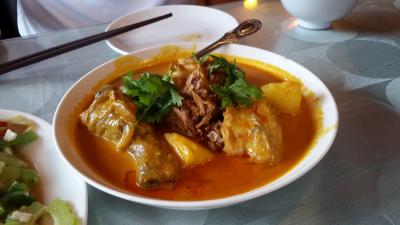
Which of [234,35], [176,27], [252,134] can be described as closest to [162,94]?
[252,134]

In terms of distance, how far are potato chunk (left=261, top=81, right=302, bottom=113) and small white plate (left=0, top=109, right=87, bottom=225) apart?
54cm

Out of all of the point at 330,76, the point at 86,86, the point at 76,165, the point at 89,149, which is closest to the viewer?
the point at 76,165

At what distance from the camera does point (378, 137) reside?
111cm

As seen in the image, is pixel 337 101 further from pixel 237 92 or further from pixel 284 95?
pixel 237 92

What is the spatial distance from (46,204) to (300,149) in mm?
621

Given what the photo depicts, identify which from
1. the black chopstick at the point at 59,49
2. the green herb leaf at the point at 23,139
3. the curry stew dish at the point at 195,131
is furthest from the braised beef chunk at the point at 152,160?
the black chopstick at the point at 59,49

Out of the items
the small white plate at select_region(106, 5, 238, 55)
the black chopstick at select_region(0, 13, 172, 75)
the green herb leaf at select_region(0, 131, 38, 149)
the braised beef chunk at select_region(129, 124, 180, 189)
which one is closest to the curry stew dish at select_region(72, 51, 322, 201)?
the braised beef chunk at select_region(129, 124, 180, 189)

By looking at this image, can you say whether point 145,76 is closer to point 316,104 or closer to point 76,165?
point 76,165

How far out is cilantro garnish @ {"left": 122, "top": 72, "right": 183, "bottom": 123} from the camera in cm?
102

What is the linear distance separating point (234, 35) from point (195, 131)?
0.53 meters

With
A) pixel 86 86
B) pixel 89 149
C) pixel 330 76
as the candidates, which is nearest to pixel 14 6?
pixel 86 86

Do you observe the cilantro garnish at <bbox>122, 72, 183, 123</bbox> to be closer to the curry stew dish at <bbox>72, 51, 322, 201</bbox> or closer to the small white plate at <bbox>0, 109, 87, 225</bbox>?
the curry stew dish at <bbox>72, 51, 322, 201</bbox>

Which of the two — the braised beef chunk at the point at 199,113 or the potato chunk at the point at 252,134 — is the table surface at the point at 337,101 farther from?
the braised beef chunk at the point at 199,113

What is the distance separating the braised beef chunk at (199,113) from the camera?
102 centimetres
